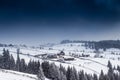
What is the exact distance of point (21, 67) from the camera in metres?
126

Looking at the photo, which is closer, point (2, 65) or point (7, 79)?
point (7, 79)

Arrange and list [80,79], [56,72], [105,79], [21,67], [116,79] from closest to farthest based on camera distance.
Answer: [56,72] < [105,79] < [80,79] < [116,79] < [21,67]

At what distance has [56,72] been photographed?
289ft

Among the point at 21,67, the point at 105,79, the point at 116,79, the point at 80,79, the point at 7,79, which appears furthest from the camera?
the point at 21,67

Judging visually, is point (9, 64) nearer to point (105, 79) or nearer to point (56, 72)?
point (56, 72)

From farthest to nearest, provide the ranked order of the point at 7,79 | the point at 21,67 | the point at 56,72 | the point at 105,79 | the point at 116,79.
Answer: the point at 21,67 → the point at 116,79 → the point at 105,79 → the point at 56,72 → the point at 7,79

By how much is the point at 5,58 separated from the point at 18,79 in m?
69.6

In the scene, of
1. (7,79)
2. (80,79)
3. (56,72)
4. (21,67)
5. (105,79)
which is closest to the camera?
(7,79)

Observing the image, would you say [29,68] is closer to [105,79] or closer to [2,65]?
[2,65]

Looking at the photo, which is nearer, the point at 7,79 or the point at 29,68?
the point at 7,79

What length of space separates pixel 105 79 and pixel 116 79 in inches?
852

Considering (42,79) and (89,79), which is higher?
(42,79)

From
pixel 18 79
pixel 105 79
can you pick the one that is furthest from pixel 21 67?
pixel 18 79

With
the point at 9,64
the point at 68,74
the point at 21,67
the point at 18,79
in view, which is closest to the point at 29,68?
the point at 21,67
